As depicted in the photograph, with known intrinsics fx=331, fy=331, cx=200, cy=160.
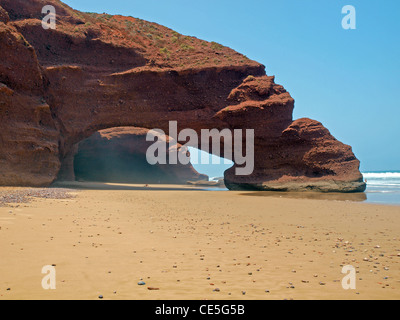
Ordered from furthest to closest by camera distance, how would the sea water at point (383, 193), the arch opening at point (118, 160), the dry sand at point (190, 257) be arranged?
the arch opening at point (118, 160) < the sea water at point (383, 193) < the dry sand at point (190, 257)

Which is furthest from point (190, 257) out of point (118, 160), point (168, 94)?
point (118, 160)

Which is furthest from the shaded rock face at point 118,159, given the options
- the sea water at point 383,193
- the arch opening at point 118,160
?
the sea water at point 383,193

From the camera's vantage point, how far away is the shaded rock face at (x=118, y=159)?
37.8 meters

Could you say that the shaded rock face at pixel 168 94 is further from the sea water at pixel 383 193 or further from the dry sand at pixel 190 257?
the dry sand at pixel 190 257

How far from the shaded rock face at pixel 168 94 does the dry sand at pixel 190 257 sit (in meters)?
15.3

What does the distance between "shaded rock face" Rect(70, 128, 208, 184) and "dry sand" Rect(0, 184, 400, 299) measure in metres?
30.9

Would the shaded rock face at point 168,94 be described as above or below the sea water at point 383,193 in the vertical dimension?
above

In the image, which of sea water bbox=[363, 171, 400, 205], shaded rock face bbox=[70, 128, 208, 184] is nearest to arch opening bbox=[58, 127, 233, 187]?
shaded rock face bbox=[70, 128, 208, 184]

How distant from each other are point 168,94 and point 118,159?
1917cm

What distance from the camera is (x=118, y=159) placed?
4072cm

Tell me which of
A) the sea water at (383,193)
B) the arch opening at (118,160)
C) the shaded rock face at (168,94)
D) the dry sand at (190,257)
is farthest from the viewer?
the arch opening at (118,160)

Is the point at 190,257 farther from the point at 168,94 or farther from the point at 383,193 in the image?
the point at 383,193

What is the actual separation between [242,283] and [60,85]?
21.8 meters

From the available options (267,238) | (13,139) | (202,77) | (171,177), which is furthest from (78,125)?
(171,177)
